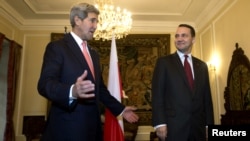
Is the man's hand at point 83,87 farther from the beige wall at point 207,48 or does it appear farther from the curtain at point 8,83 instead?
the curtain at point 8,83

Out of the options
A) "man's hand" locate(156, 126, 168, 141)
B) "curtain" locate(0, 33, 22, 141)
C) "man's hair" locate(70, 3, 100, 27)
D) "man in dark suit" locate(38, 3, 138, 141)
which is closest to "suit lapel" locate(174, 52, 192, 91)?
"man's hand" locate(156, 126, 168, 141)

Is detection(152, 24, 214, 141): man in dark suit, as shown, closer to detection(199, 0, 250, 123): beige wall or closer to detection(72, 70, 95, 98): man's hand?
detection(72, 70, 95, 98): man's hand

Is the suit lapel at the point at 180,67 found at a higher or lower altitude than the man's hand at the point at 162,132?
higher

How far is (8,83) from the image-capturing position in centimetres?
544

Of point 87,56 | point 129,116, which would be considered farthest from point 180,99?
point 87,56

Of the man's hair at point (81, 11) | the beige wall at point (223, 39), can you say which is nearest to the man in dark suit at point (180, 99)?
the man's hair at point (81, 11)

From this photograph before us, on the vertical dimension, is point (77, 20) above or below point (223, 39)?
below

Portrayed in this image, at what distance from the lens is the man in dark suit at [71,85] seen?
1.36 meters

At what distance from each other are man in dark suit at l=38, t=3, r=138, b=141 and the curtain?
4.16 meters

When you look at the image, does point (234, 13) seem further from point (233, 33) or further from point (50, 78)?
point (50, 78)

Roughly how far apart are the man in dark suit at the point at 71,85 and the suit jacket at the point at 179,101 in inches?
25.4

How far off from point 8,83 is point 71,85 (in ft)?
15.1

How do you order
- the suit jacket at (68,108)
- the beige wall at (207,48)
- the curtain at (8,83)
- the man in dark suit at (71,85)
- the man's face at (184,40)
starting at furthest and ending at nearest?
the curtain at (8,83) < the beige wall at (207,48) < the man's face at (184,40) < the suit jacket at (68,108) < the man in dark suit at (71,85)

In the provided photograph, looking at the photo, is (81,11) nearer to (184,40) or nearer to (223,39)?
(184,40)
